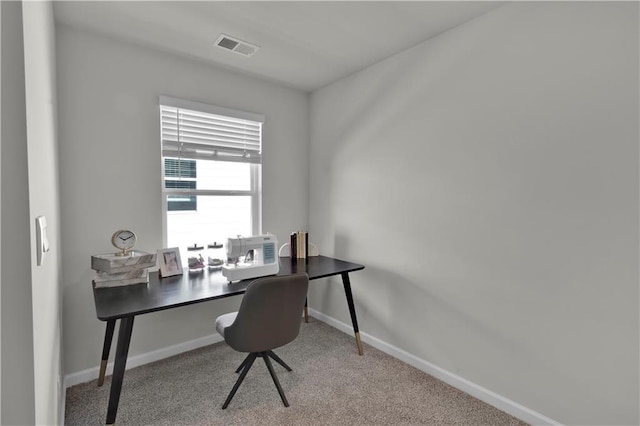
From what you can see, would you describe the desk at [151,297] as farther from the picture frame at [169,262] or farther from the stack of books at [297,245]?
the stack of books at [297,245]

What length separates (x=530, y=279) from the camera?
1.84 metres

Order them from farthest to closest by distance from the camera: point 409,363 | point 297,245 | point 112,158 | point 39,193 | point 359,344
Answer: point 297,245 < point 359,344 < point 409,363 < point 112,158 < point 39,193

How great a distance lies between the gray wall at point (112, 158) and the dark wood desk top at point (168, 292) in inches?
16.9

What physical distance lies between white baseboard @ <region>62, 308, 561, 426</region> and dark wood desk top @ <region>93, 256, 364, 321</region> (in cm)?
71

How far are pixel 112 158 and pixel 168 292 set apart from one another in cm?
113

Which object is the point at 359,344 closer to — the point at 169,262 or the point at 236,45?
the point at 169,262

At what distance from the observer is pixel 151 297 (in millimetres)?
1862

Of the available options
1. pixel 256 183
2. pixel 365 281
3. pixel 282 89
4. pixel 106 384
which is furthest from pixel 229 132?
pixel 106 384

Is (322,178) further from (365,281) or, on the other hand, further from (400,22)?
(400,22)

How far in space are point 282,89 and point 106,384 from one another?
9.48ft

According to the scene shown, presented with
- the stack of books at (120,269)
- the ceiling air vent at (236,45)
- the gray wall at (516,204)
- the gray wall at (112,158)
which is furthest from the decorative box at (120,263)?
the gray wall at (516,204)

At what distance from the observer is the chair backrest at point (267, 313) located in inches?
70.9

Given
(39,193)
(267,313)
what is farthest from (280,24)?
(267,313)

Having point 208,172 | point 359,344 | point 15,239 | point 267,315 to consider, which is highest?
point 208,172
